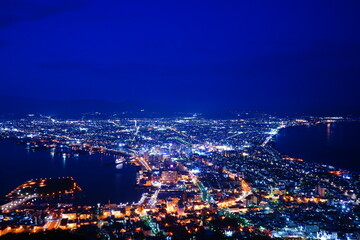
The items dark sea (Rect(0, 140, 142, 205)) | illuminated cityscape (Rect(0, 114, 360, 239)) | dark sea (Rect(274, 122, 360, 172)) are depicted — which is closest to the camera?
illuminated cityscape (Rect(0, 114, 360, 239))

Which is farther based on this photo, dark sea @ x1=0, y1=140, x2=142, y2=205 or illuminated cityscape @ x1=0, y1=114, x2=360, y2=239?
dark sea @ x1=0, y1=140, x2=142, y2=205

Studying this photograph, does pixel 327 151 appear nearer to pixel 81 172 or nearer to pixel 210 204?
pixel 210 204

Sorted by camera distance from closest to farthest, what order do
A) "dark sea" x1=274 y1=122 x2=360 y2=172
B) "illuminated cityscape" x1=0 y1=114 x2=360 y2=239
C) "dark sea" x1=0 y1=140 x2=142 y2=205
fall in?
"illuminated cityscape" x1=0 y1=114 x2=360 y2=239 < "dark sea" x1=0 y1=140 x2=142 y2=205 < "dark sea" x1=274 y1=122 x2=360 y2=172

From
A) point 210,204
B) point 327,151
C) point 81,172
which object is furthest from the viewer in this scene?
point 327,151

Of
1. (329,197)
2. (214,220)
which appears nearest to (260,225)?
(214,220)

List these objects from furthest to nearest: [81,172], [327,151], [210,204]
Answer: [327,151]
[81,172]
[210,204]

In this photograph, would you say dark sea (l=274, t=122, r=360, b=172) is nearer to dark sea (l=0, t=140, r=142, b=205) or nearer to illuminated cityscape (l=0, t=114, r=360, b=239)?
illuminated cityscape (l=0, t=114, r=360, b=239)

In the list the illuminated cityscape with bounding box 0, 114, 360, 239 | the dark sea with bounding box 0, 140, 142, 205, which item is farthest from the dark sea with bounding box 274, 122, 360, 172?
the dark sea with bounding box 0, 140, 142, 205

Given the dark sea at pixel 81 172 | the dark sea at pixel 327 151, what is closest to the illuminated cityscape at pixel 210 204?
the dark sea at pixel 81 172

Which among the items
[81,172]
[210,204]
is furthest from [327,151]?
[81,172]
